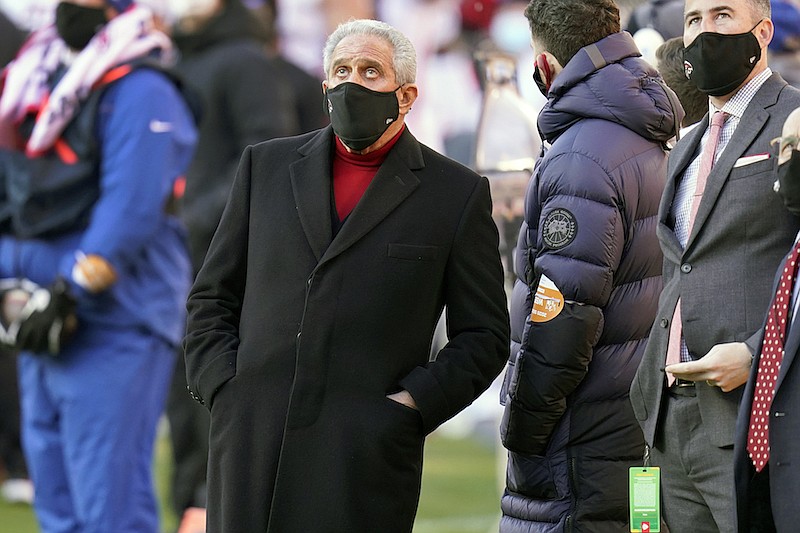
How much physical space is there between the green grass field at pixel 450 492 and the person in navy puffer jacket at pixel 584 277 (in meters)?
3.76

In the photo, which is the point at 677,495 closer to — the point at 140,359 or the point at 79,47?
the point at 140,359

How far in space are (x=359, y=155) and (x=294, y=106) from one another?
449 cm

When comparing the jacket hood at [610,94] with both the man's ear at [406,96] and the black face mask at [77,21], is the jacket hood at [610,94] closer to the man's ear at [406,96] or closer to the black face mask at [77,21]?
the man's ear at [406,96]

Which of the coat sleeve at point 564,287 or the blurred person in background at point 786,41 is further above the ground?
the blurred person in background at point 786,41

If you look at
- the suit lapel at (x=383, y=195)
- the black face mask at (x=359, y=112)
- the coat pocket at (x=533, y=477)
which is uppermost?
the black face mask at (x=359, y=112)

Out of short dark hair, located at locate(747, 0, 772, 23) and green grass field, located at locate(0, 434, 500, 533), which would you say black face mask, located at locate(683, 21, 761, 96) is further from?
green grass field, located at locate(0, 434, 500, 533)

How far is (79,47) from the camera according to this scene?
6.69 m


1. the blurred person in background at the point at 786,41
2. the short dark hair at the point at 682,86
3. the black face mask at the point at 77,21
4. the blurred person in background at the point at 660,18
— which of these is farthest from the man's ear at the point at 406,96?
the blurred person in background at the point at 786,41

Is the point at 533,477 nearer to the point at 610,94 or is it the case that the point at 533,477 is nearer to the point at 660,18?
the point at 610,94

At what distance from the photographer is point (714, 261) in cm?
420

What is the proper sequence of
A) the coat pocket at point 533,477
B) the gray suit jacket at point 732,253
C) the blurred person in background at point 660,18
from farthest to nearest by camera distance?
the blurred person in background at point 660,18
the coat pocket at point 533,477
the gray suit jacket at point 732,253

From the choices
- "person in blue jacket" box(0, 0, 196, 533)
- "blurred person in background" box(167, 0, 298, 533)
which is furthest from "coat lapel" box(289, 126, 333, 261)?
"blurred person in background" box(167, 0, 298, 533)

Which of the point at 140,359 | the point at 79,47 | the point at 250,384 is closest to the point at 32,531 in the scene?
the point at 140,359

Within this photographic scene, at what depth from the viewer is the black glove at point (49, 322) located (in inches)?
248
